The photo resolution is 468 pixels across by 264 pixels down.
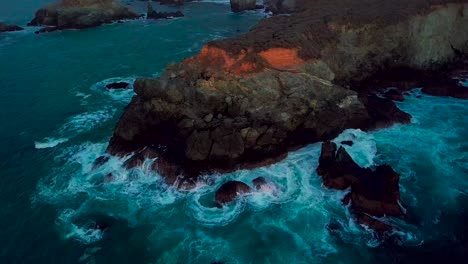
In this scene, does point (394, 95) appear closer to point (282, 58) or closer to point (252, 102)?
point (282, 58)

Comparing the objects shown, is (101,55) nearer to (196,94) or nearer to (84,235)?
(196,94)

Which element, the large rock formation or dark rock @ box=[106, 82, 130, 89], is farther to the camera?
dark rock @ box=[106, 82, 130, 89]

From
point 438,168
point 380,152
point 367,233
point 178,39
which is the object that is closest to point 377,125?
point 380,152

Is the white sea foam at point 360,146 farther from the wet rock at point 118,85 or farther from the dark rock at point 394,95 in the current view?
the wet rock at point 118,85

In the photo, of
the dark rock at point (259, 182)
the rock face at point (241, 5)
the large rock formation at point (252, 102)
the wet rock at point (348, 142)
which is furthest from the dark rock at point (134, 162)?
the rock face at point (241, 5)

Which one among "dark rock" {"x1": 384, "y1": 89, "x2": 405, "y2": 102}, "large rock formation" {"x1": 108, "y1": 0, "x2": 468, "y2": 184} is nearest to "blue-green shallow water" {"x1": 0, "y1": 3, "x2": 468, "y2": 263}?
"dark rock" {"x1": 384, "y1": 89, "x2": 405, "y2": 102}

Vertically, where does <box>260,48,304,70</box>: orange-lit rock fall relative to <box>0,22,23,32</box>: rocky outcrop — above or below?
above

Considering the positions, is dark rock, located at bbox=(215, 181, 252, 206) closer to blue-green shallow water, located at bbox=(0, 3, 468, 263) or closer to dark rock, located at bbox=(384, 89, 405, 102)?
blue-green shallow water, located at bbox=(0, 3, 468, 263)
